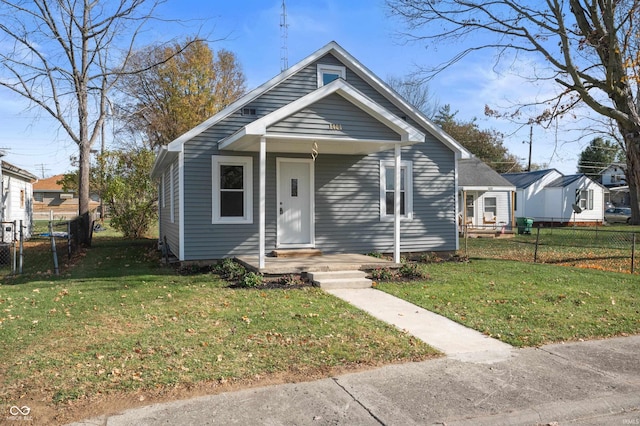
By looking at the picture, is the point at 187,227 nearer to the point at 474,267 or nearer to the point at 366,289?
the point at 366,289

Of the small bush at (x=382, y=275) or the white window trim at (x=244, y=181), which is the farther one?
the white window trim at (x=244, y=181)

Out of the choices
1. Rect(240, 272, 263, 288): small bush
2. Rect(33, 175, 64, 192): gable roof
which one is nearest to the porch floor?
Rect(240, 272, 263, 288): small bush

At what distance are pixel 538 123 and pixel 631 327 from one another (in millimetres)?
10131

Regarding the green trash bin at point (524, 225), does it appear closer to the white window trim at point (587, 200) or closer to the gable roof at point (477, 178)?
the gable roof at point (477, 178)

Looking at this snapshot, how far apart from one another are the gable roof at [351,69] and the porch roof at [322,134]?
0.69m

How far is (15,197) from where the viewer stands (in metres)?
21.0

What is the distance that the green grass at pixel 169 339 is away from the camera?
14.9 feet

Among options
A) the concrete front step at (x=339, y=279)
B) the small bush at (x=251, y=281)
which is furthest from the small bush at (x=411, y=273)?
the small bush at (x=251, y=281)

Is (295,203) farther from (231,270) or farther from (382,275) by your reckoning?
(382,275)

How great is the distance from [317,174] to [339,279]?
3765mm

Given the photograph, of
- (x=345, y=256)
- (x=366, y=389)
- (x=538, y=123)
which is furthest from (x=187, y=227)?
(x=538, y=123)

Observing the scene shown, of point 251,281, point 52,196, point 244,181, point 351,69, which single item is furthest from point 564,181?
point 52,196

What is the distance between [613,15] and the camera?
11.9 metres

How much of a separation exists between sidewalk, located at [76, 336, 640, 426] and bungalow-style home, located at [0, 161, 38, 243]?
51.1 ft
